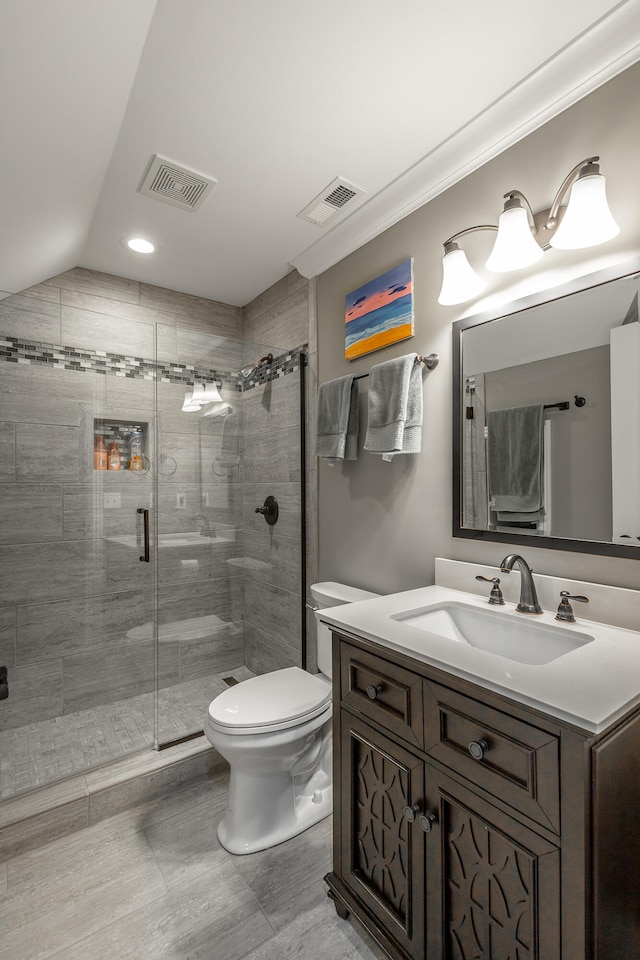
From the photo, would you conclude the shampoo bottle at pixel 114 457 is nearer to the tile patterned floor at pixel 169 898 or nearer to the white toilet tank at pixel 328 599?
the white toilet tank at pixel 328 599

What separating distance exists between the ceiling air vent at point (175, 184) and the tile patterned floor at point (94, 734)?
2.26 metres

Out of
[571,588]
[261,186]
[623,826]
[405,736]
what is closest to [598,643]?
[571,588]

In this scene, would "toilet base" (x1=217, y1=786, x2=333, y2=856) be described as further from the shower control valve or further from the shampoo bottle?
the shampoo bottle

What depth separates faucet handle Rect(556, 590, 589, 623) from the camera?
1248 mm

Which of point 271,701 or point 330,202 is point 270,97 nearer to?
point 330,202

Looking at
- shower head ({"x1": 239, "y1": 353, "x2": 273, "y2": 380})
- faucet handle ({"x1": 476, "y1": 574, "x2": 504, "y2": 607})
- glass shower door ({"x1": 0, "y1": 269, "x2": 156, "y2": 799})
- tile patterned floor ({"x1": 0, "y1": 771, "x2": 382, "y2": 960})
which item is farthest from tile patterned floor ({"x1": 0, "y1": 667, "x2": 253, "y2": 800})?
shower head ({"x1": 239, "y1": 353, "x2": 273, "y2": 380})

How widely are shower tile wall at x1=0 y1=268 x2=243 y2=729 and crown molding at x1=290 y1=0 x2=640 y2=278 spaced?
3.46 ft

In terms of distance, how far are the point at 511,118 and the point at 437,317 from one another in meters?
0.62

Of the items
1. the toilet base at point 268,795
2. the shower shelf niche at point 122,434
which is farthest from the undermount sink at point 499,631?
the shower shelf niche at point 122,434

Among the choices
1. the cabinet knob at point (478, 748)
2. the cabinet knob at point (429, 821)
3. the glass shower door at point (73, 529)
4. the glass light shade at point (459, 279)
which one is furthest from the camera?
the glass shower door at point (73, 529)

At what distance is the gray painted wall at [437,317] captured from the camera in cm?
125

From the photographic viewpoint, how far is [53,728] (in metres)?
2.19

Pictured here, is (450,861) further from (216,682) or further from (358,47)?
(358,47)

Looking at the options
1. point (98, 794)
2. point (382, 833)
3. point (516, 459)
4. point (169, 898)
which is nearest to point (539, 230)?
point (516, 459)
